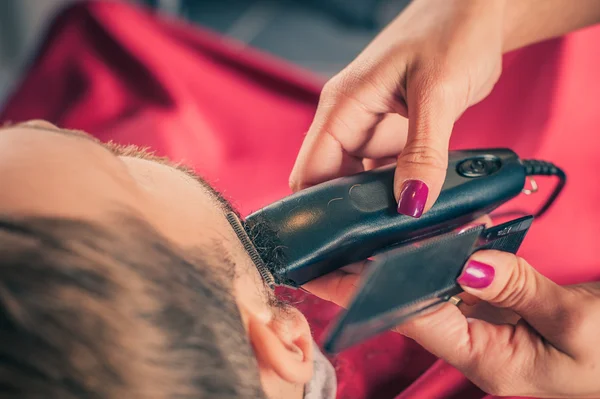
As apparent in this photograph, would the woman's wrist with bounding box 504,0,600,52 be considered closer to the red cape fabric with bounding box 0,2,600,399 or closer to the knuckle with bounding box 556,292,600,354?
the red cape fabric with bounding box 0,2,600,399

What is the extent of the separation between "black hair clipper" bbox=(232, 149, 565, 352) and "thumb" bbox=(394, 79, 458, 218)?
14mm

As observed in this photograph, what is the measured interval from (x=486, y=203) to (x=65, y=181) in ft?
1.29

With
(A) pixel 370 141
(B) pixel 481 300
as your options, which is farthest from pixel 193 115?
(B) pixel 481 300

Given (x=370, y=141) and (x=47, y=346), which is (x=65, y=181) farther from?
(x=370, y=141)

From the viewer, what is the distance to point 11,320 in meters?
0.32

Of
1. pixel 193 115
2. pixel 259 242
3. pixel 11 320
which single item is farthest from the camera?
pixel 193 115

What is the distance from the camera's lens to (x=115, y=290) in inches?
13.3

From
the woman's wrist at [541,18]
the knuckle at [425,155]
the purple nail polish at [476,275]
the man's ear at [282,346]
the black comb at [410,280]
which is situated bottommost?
the man's ear at [282,346]

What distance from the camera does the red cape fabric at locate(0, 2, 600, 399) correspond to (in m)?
0.66

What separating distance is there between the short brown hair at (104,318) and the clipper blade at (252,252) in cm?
9

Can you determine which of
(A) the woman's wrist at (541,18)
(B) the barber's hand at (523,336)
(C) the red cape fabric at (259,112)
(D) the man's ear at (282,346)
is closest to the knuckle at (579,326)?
(B) the barber's hand at (523,336)

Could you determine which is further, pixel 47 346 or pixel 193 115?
pixel 193 115

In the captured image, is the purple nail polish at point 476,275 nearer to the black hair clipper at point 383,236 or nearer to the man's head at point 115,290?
the black hair clipper at point 383,236

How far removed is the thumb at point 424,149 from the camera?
52 cm
